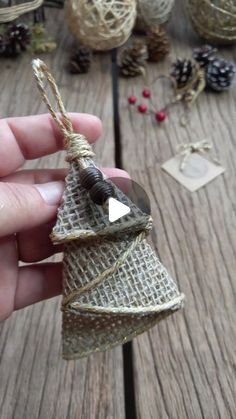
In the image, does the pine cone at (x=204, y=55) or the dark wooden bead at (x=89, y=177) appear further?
the pine cone at (x=204, y=55)

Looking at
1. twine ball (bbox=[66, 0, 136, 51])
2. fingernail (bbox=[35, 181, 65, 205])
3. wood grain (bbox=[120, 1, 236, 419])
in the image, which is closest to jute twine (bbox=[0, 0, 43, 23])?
twine ball (bbox=[66, 0, 136, 51])

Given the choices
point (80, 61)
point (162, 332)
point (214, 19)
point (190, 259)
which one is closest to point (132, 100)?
point (80, 61)

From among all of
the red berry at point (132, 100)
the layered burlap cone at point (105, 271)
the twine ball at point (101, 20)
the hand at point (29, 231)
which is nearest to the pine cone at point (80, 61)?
the twine ball at point (101, 20)

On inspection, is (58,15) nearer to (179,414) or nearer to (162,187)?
(162,187)

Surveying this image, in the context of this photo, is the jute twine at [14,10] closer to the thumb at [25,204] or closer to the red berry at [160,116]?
the red berry at [160,116]

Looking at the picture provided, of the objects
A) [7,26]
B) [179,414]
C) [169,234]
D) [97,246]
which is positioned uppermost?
[7,26]

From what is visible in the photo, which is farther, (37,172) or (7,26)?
(7,26)

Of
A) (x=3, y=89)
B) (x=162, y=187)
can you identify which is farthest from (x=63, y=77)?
(x=162, y=187)
